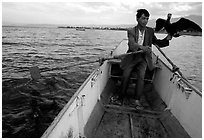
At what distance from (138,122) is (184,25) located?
9.41ft

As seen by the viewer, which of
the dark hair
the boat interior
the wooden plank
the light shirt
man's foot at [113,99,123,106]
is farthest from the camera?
man's foot at [113,99,123,106]

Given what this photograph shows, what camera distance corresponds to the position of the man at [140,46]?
4.37 m

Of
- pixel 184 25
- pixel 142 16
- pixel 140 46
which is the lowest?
pixel 140 46

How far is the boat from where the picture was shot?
3.24 metres

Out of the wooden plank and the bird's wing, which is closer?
the bird's wing

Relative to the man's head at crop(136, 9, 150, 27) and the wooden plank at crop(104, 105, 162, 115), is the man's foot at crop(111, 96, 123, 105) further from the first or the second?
the man's head at crop(136, 9, 150, 27)

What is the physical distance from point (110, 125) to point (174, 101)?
5.93 ft

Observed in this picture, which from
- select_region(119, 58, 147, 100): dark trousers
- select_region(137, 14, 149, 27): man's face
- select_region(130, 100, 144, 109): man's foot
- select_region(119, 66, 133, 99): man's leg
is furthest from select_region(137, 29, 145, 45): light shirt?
select_region(130, 100, 144, 109): man's foot

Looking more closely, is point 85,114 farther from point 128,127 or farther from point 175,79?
point 175,79

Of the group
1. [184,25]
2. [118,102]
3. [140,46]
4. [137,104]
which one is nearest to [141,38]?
[140,46]

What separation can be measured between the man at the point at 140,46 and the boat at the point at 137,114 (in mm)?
583

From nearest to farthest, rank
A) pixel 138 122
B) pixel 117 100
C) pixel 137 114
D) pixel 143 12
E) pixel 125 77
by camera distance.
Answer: pixel 143 12 → pixel 138 122 → pixel 137 114 → pixel 125 77 → pixel 117 100

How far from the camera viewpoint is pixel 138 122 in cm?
437

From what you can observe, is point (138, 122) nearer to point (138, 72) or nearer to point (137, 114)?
point (137, 114)
